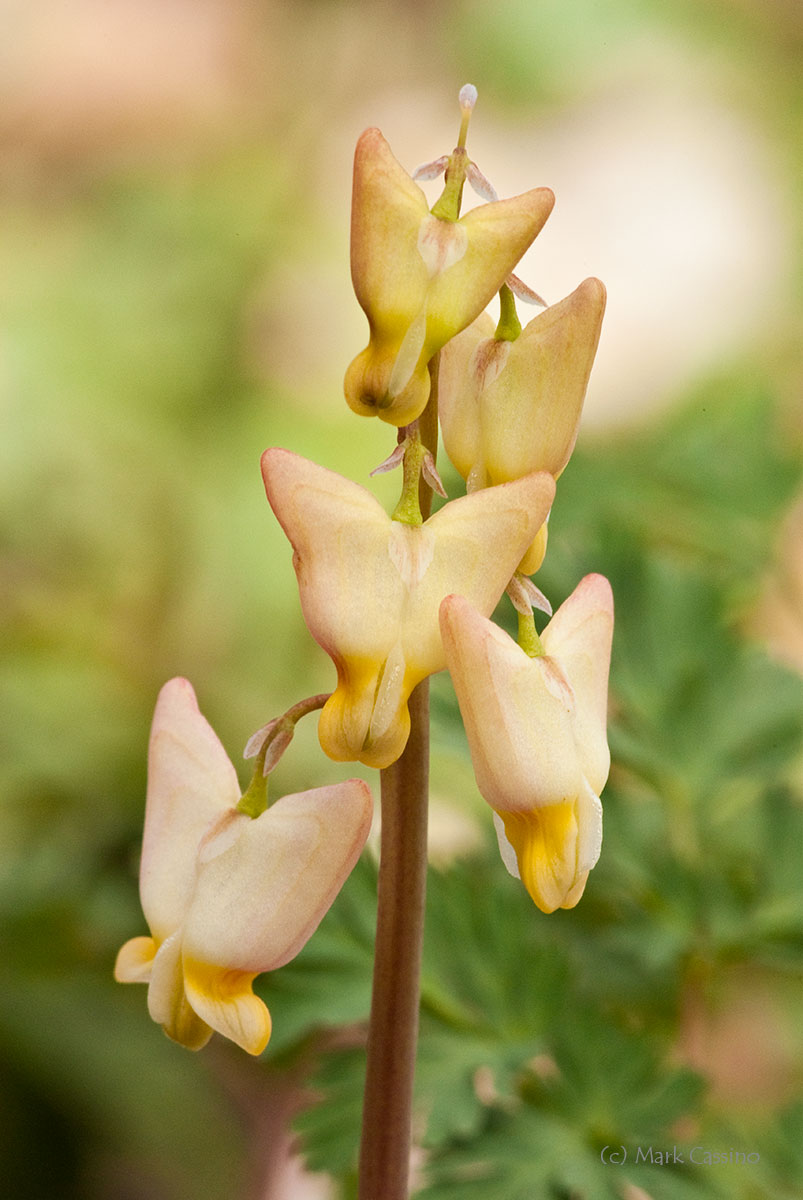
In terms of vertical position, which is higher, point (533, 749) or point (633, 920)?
point (533, 749)

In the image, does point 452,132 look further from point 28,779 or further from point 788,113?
point 28,779

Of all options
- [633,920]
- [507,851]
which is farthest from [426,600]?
[633,920]

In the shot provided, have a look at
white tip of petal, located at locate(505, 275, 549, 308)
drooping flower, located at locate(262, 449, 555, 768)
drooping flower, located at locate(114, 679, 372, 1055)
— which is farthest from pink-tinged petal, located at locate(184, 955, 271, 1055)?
white tip of petal, located at locate(505, 275, 549, 308)

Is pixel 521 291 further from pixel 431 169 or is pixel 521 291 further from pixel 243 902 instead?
pixel 243 902

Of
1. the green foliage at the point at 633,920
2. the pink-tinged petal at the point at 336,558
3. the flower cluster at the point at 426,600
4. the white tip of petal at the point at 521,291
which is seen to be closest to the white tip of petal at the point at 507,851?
the flower cluster at the point at 426,600

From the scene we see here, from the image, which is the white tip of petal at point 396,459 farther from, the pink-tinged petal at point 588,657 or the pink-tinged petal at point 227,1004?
the pink-tinged petal at point 227,1004

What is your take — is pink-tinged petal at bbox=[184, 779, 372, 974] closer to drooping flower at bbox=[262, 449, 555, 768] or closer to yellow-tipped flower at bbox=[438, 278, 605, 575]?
drooping flower at bbox=[262, 449, 555, 768]
